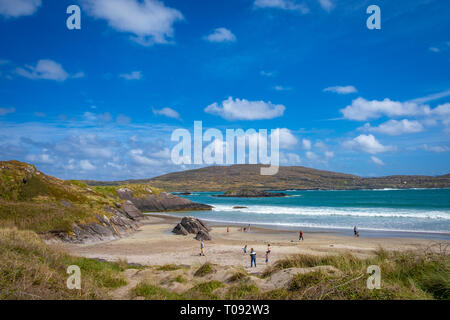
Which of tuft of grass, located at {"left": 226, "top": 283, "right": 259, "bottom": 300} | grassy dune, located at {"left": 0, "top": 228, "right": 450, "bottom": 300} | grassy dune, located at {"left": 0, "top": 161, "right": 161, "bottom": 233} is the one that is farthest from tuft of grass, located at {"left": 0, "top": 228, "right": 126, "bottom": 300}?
grassy dune, located at {"left": 0, "top": 161, "right": 161, "bottom": 233}

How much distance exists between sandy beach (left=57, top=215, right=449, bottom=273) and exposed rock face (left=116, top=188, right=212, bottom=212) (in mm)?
34974

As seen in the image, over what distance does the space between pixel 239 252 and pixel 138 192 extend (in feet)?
173

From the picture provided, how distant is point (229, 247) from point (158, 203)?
48847 millimetres

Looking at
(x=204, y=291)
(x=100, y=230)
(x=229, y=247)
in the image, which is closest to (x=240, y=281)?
(x=204, y=291)

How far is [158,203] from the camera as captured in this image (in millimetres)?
71812

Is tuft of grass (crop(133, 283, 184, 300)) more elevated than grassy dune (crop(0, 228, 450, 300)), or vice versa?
grassy dune (crop(0, 228, 450, 300))

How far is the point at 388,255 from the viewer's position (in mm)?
11422

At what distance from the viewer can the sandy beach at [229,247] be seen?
66.6 ft

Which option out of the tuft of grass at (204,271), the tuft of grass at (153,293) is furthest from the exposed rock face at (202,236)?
the tuft of grass at (153,293)

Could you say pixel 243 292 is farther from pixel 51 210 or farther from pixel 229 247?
pixel 51 210

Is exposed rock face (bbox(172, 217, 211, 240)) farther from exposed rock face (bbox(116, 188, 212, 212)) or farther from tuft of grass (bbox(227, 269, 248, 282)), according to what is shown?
exposed rock face (bbox(116, 188, 212, 212))

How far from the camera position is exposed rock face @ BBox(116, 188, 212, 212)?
223ft
